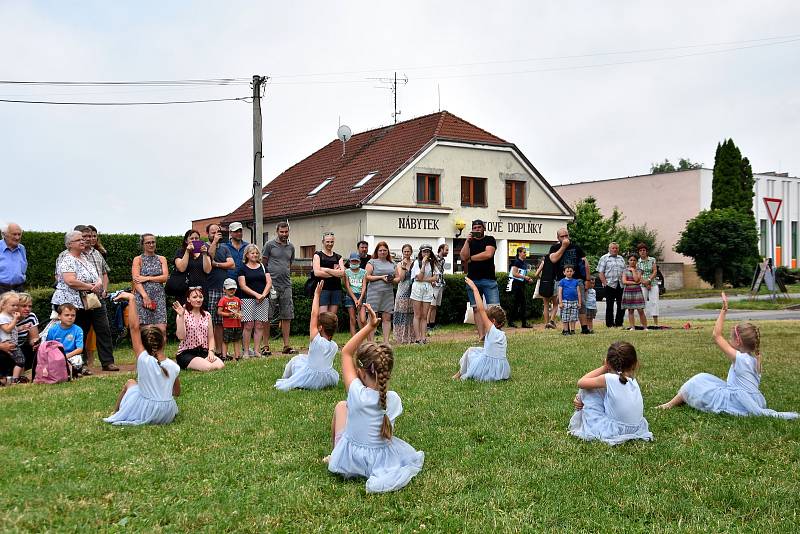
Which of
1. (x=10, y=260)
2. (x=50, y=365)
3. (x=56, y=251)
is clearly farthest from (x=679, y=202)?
(x=50, y=365)

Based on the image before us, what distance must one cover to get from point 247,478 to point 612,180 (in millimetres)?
54742

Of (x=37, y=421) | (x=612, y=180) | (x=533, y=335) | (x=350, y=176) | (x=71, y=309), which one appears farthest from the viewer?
(x=612, y=180)

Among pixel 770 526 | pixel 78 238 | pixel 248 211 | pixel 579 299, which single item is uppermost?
pixel 248 211

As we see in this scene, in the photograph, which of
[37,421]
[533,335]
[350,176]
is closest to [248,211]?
[350,176]

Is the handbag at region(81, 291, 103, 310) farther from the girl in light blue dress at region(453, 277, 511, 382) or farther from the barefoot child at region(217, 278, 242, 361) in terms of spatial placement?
the girl in light blue dress at region(453, 277, 511, 382)

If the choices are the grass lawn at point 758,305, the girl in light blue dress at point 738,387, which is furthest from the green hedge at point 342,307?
the girl in light blue dress at point 738,387

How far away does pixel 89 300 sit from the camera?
37.5ft

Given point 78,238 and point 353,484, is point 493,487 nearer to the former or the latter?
point 353,484

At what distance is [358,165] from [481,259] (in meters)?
23.2

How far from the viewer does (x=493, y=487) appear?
5.77 metres

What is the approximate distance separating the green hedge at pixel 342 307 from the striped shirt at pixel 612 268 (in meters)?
4.18

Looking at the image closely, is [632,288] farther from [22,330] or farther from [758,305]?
[758,305]

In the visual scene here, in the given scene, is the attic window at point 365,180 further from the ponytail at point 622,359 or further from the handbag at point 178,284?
the ponytail at point 622,359

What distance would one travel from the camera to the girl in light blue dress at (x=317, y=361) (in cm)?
959
